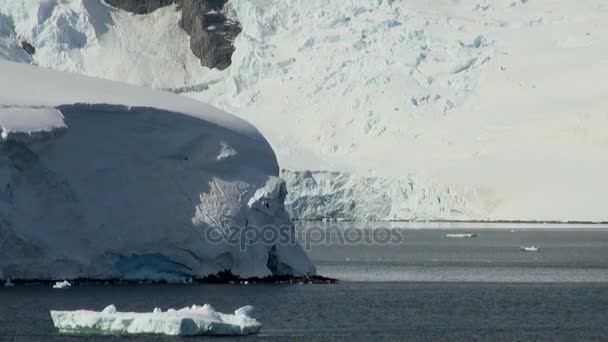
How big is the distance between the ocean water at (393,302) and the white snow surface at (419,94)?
32717mm

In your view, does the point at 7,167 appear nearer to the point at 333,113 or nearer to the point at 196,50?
the point at 333,113

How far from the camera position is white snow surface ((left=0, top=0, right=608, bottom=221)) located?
3708 inches

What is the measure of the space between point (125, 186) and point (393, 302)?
8.55 m

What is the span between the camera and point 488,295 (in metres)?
45.8

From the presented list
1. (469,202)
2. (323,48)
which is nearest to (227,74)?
(323,48)

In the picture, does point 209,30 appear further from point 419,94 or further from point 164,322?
point 164,322

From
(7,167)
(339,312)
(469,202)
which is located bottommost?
(339,312)

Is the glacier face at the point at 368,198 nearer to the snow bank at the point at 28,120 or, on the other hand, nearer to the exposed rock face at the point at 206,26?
the exposed rock face at the point at 206,26

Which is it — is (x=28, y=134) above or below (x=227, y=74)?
below

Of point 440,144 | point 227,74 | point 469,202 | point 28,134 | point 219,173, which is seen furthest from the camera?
point 227,74

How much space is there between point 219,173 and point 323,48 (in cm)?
6248

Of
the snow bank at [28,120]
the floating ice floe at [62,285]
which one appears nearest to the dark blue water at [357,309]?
the floating ice floe at [62,285]

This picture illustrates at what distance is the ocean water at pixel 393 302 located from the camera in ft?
113

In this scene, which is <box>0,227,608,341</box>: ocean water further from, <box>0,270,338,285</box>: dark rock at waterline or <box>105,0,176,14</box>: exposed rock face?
<box>105,0,176,14</box>: exposed rock face
